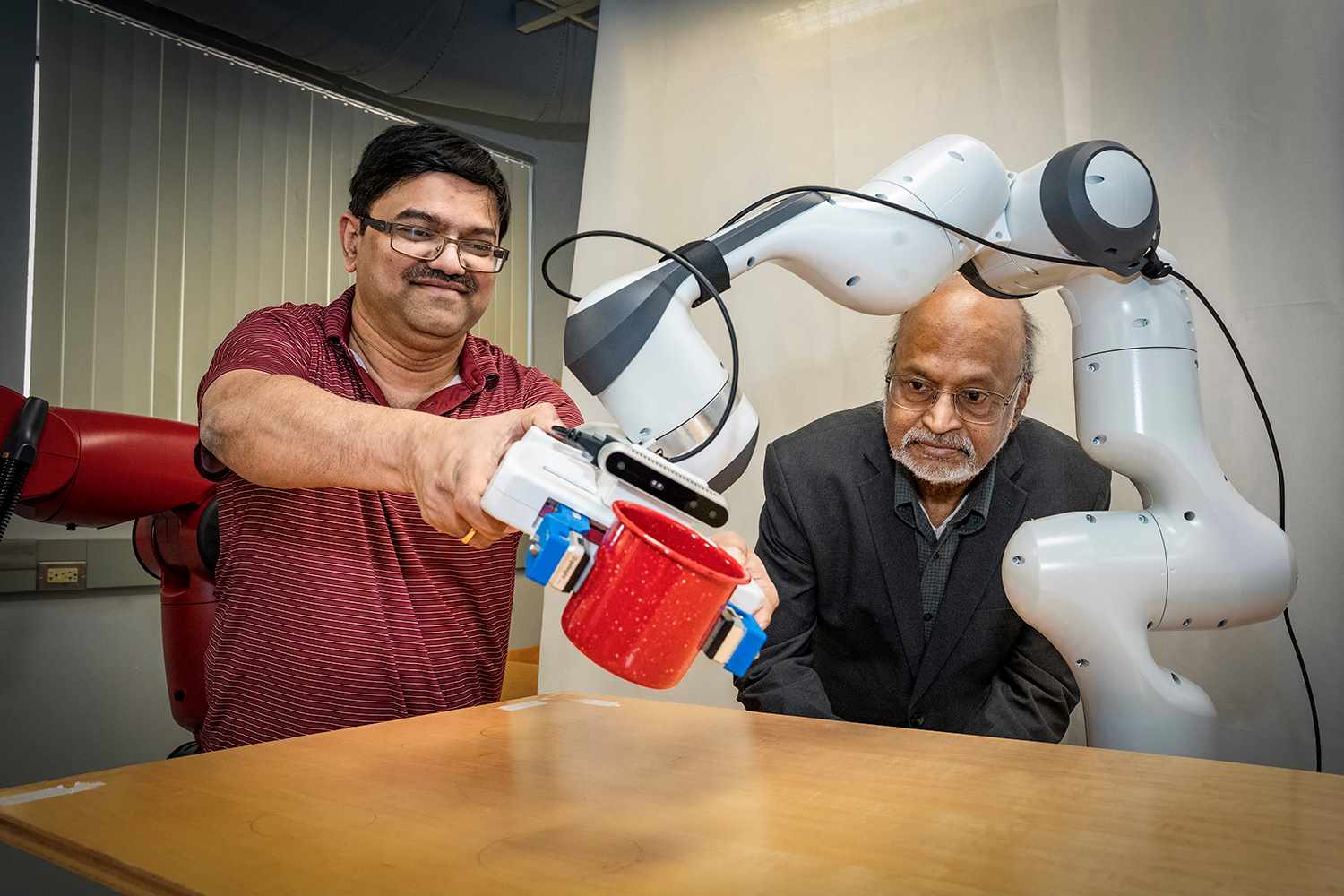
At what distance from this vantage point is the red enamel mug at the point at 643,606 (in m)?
0.64

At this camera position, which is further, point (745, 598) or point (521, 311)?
point (521, 311)

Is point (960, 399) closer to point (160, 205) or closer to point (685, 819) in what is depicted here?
point (685, 819)

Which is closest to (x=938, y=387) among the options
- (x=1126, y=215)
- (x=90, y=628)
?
(x=1126, y=215)

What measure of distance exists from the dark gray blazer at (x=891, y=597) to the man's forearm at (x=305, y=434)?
0.79m

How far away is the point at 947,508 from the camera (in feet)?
5.44

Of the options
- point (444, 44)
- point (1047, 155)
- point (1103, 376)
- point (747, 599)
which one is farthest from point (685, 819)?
point (444, 44)

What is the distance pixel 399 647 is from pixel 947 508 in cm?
100

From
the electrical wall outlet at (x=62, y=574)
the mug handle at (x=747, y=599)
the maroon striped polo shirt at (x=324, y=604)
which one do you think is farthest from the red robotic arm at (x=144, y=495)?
the mug handle at (x=747, y=599)

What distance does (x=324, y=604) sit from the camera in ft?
4.36

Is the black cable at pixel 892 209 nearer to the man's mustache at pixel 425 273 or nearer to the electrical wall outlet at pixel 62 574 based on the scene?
the man's mustache at pixel 425 273

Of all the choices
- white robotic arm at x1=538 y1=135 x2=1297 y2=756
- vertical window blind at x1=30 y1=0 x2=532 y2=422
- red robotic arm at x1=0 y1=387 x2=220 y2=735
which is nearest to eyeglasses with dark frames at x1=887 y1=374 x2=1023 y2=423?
white robotic arm at x1=538 y1=135 x2=1297 y2=756

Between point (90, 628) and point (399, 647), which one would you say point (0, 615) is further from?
point (399, 647)

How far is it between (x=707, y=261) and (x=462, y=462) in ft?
1.07

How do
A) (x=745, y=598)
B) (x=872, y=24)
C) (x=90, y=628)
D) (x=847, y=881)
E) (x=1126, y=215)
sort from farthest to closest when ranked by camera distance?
(x=90, y=628), (x=872, y=24), (x=1126, y=215), (x=745, y=598), (x=847, y=881)
